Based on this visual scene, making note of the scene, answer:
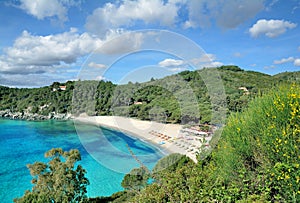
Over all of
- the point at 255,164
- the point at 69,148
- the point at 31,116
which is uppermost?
the point at 255,164

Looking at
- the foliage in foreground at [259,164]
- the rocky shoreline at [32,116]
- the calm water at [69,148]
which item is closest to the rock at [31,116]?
the rocky shoreline at [32,116]

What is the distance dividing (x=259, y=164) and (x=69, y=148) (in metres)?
24.8

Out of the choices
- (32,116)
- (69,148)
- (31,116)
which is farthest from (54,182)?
(31,116)

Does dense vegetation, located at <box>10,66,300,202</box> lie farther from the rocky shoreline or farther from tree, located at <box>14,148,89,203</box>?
the rocky shoreline

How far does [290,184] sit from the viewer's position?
8.85ft

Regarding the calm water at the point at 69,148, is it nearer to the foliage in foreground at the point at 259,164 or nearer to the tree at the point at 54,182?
the tree at the point at 54,182

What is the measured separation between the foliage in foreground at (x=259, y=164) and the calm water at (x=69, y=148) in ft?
6.20

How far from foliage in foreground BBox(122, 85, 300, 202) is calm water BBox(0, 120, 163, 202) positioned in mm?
1889

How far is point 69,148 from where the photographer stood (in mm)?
25328

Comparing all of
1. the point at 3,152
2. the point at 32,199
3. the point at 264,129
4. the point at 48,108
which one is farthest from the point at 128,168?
the point at 48,108

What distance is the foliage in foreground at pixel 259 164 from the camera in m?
2.84

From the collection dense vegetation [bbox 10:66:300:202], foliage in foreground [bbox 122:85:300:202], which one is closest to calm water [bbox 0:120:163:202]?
dense vegetation [bbox 10:66:300:202]

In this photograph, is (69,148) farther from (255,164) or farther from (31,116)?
(31,116)

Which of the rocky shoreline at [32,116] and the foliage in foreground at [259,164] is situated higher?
the foliage in foreground at [259,164]
